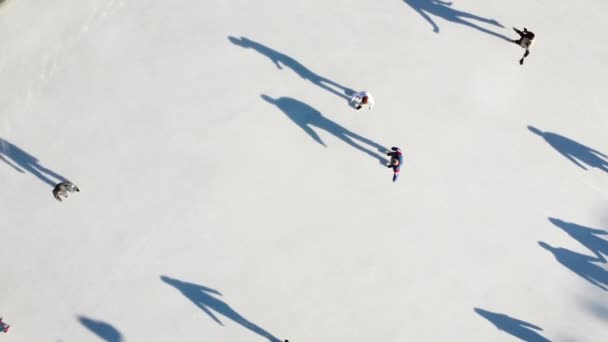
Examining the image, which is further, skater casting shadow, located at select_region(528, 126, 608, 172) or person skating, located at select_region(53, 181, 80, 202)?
skater casting shadow, located at select_region(528, 126, 608, 172)

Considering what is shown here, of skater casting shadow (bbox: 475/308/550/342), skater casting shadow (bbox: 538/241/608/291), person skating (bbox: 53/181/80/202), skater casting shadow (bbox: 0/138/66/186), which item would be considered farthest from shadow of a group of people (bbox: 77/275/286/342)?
skater casting shadow (bbox: 538/241/608/291)

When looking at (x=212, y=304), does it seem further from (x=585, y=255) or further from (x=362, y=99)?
(x=585, y=255)

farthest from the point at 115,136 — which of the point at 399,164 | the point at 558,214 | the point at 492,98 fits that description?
the point at 558,214

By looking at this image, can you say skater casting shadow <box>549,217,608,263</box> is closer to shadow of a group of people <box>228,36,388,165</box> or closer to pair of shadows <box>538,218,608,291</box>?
pair of shadows <box>538,218,608,291</box>

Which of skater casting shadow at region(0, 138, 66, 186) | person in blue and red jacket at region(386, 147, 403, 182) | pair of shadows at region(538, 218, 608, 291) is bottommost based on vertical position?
pair of shadows at region(538, 218, 608, 291)

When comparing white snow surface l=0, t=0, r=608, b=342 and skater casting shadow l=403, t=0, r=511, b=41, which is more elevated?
skater casting shadow l=403, t=0, r=511, b=41

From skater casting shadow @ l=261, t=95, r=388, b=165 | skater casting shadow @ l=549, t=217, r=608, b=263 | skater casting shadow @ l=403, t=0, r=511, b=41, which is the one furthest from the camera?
skater casting shadow @ l=403, t=0, r=511, b=41

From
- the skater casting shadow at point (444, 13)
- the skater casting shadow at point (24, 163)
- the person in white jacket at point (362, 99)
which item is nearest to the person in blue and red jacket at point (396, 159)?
the person in white jacket at point (362, 99)

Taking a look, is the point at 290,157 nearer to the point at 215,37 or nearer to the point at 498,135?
the point at 215,37

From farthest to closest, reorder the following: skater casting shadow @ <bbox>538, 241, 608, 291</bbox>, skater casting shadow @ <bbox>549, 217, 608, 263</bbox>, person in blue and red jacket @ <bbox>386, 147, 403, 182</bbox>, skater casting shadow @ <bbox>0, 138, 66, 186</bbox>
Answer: skater casting shadow @ <bbox>549, 217, 608, 263</bbox> → skater casting shadow @ <bbox>538, 241, 608, 291</bbox> → skater casting shadow @ <bbox>0, 138, 66, 186</bbox> → person in blue and red jacket @ <bbox>386, 147, 403, 182</bbox>
